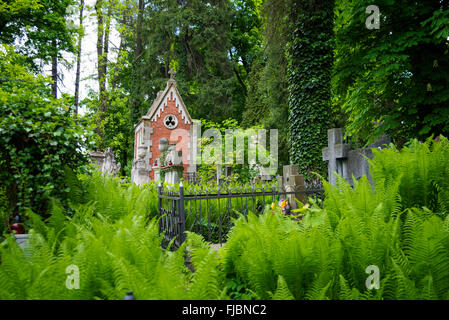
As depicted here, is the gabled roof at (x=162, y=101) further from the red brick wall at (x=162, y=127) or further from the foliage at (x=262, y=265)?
the foliage at (x=262, y=265)

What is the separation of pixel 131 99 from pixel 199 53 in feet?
24.0

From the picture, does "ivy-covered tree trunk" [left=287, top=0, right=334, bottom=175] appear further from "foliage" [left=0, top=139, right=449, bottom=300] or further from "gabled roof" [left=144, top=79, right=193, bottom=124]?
"gabled roof" [left=144, top=79, right=193, bottom=124]

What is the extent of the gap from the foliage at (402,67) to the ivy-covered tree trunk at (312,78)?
1033mm

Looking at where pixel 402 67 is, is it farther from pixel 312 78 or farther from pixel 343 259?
Result: pixel 343 259

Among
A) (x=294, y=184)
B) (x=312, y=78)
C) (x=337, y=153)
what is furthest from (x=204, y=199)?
(x=312, y=78)

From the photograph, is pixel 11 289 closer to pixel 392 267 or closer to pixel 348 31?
pixel 392 267

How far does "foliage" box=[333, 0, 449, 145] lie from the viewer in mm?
7023

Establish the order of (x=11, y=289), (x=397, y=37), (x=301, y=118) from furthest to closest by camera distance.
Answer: (x=301, y=118), (x=397, y=37), (x=11, y=289)

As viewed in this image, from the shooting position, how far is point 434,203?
2.46 meters

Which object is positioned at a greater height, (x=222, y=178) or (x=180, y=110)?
(x=180, y=110)

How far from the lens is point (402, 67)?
7734 mm

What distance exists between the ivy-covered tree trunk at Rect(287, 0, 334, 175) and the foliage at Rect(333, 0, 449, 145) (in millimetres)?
1033
